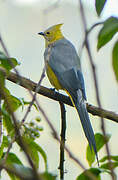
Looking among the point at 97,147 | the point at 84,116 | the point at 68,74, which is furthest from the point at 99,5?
the point at 68,74

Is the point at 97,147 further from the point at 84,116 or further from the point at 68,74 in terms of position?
the point at 68,74

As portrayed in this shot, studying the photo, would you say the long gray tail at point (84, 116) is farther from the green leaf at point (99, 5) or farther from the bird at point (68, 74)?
the green leaf at point (99, 5)

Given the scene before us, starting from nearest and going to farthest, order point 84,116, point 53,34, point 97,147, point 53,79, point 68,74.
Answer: point 97,147 → point 84,116 → point 68,74 → point 53,79 → point 53,34

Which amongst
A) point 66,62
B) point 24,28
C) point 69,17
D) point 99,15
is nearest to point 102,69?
point 69,17

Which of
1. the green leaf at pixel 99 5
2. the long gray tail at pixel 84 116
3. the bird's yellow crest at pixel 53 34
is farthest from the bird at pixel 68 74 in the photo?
the green leaf at pixel 99 5

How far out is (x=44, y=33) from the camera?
4.55 meters

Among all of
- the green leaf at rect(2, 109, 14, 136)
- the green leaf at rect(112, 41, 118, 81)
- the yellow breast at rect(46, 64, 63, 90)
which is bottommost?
the yellow breast at rect(46, 64, 63, 90)

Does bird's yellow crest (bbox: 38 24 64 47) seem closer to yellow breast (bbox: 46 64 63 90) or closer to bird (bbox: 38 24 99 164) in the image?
bird (bbox: 38 24 99 164)

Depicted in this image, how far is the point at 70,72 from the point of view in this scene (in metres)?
3.44

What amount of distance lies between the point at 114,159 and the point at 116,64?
1.43ft

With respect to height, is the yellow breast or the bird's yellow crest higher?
the bird's yellow crest

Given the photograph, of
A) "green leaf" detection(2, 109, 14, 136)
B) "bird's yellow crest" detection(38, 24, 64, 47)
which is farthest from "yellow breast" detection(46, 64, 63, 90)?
"green leaf" detection(2, 109, 14, 136)

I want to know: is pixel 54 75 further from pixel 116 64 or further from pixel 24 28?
pixel 24 28

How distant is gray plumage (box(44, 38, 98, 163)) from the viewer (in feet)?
9.04
